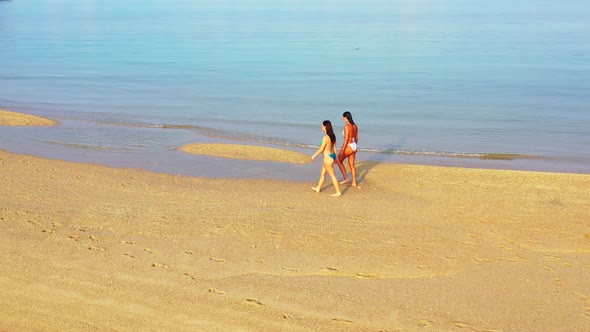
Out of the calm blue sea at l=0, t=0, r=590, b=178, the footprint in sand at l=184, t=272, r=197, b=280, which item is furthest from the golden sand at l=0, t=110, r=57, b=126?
the footprint in sand at l=184, t=272, r=197, b=280

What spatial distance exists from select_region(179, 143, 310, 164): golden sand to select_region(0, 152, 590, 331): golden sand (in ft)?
9.80

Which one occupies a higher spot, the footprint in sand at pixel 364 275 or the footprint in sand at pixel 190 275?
the footprint in sand at pixel 190 275

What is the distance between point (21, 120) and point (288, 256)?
13.7 m

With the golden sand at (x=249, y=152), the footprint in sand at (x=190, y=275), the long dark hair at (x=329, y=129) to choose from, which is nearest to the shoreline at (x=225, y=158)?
the golden sand at (x=249, y=152)

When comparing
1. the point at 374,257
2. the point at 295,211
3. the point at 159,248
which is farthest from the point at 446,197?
the point at 159,248

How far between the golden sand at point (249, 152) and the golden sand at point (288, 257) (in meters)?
2.99

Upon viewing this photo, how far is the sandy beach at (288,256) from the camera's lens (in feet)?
22.8

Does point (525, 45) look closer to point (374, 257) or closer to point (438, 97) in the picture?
point (438, 97)

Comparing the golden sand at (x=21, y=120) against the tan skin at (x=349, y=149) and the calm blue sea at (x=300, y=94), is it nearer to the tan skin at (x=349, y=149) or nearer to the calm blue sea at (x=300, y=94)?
the calm blue sea at (x=300, y=94)

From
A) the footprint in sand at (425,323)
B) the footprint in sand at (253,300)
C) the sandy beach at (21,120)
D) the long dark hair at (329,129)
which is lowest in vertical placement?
the footprint in sand at (425,323)

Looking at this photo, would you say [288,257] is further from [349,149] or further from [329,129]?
[349,149]

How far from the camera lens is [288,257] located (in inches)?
336

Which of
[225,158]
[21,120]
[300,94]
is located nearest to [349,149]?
[225,158]

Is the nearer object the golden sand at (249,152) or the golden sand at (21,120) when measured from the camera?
the golden sand at (249,152)
